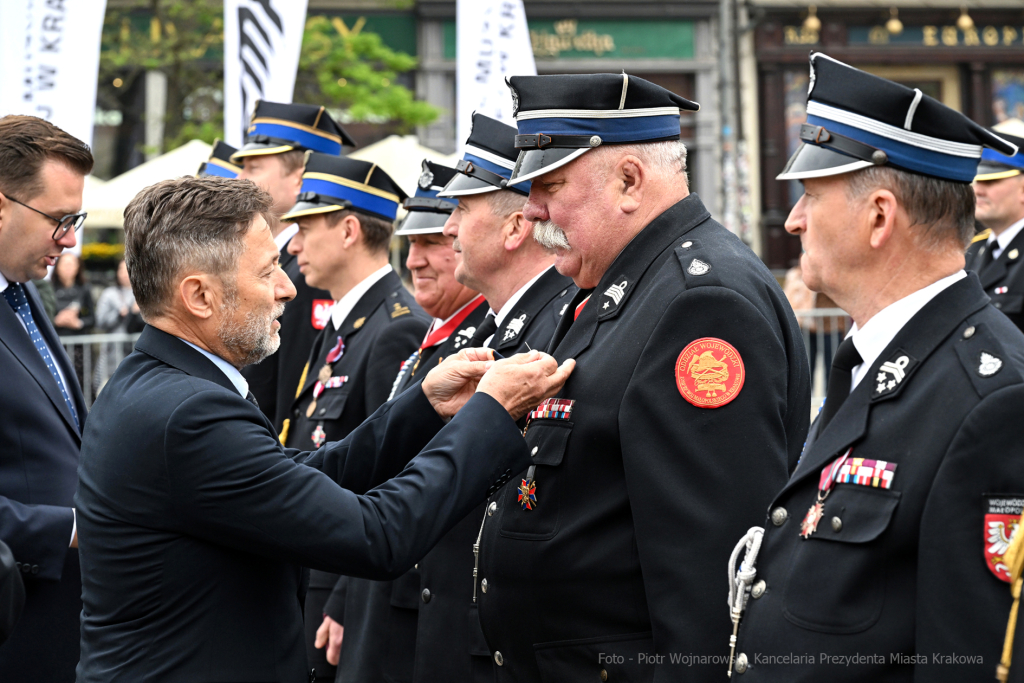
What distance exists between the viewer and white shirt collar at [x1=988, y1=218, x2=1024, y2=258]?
6.50m

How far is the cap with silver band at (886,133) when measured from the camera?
2.10 metres

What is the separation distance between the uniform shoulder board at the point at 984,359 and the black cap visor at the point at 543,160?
3.50ft

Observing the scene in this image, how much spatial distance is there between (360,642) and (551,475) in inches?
68.1

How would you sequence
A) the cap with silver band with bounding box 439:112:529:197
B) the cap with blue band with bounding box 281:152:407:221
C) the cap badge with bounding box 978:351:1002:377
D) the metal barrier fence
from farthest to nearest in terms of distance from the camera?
the metal barrier fence → the cap with blue band with bounding box 281:152:407:221 → the cap with silver band with bounding box 439:112:529:197 → the cap badge with bounding box 978:351:1002:377

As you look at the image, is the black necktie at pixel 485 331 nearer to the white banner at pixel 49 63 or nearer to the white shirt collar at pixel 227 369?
the white shirt collar at pixel 227 369

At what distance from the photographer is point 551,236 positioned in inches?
110

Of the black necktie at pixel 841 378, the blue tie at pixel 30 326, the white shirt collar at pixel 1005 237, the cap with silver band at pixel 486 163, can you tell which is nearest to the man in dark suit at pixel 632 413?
the black necktie at pixel 841 378

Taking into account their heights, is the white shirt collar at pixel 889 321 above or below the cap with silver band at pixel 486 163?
below

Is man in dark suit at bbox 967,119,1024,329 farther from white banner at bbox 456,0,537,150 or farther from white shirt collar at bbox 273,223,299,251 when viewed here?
white shirt collar at bbox 273,223,299,251

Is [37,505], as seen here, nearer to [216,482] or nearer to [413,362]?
[216,482]

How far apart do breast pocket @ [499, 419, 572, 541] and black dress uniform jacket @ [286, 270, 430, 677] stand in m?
1.78

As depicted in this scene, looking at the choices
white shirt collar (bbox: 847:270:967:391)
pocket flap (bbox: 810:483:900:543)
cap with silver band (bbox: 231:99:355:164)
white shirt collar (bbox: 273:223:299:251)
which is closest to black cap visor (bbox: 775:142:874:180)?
white shirt collar (bbox: 847:270:967:391)

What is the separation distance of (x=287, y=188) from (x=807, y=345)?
5.42 metres

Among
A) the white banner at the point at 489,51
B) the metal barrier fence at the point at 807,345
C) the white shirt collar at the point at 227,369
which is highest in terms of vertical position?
the white banner at the point at 489,51
